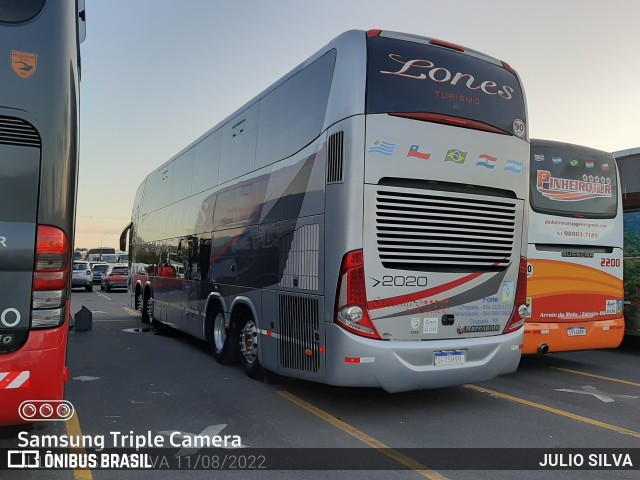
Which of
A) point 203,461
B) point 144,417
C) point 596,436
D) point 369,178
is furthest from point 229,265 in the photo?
point 596,436

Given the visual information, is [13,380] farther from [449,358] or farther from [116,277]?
[116,277]

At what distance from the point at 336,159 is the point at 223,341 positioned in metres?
4.27

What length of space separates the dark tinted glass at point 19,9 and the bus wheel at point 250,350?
4.53 m

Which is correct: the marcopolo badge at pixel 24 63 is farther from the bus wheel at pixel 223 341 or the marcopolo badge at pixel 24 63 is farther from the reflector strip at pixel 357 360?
the bus wheel at pixel 223 341

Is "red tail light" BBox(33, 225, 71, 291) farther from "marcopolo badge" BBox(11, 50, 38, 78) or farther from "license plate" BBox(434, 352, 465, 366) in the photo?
"license plate" BBox(434, 352, 465, 366)

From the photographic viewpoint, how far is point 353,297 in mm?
5578

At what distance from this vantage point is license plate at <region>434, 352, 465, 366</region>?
19.4ft

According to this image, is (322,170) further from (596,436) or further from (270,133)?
(596,436)

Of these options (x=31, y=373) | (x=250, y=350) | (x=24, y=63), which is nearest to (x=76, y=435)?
(x=31, y=373)

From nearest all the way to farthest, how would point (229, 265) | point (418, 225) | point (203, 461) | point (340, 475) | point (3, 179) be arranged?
point (3, 179), point (340, 475), point (203, 461), point (418, 225), point (229, 265)

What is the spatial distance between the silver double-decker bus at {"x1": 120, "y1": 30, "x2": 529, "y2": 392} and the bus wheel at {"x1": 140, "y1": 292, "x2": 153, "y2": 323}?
6880 mm

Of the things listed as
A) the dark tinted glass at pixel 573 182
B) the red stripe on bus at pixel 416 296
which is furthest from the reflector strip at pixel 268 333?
the dark tinted glass at pixel 573 182

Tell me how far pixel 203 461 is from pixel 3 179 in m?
2.77

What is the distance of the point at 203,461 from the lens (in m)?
4.69
